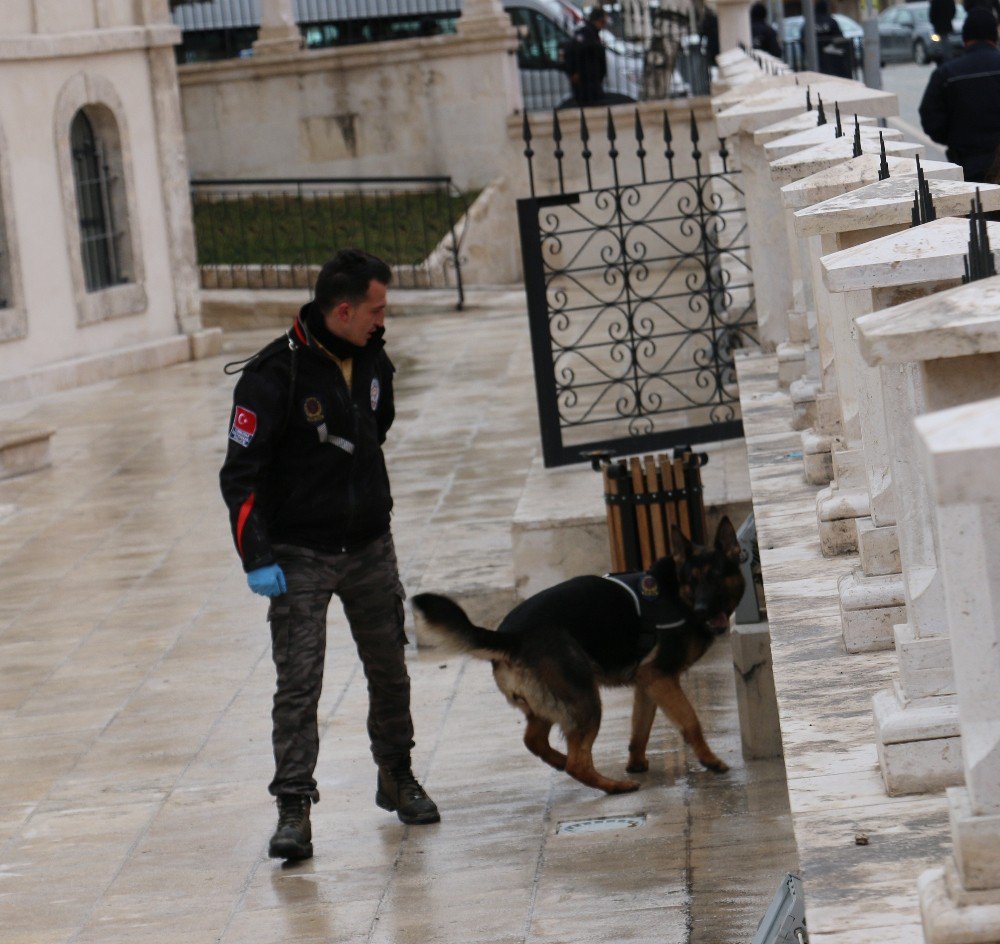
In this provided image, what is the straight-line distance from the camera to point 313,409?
6.00 metres

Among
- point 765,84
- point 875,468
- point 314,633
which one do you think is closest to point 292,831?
point 314,633

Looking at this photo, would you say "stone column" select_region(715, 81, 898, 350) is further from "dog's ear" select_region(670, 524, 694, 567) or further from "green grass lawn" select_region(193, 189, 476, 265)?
"green grass lawn" select_region(193, 189, 476, 265)

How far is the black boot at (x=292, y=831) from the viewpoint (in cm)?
607

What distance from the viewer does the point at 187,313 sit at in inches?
765

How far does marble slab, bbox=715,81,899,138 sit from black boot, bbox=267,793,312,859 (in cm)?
399

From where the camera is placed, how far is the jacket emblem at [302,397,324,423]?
5.99 meters

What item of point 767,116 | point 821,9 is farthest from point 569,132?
point 767,116

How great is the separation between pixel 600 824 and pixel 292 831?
1.01 meters

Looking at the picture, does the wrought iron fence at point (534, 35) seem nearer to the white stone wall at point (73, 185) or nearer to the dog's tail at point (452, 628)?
A: the white stone wall at point (73, 185)

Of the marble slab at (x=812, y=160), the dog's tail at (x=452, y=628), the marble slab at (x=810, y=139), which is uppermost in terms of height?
the marble slab at (x=810, y=139)

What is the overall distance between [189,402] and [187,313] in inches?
124

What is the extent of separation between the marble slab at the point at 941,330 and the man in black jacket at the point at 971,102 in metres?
8.67

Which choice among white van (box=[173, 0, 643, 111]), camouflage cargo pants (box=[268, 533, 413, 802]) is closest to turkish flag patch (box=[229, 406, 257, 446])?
camouflage cargo pants (box=[268, 533, 413, 802])

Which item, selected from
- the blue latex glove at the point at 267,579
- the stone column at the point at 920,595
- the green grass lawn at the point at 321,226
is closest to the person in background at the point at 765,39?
the green grass lawn at the point at 321,226
